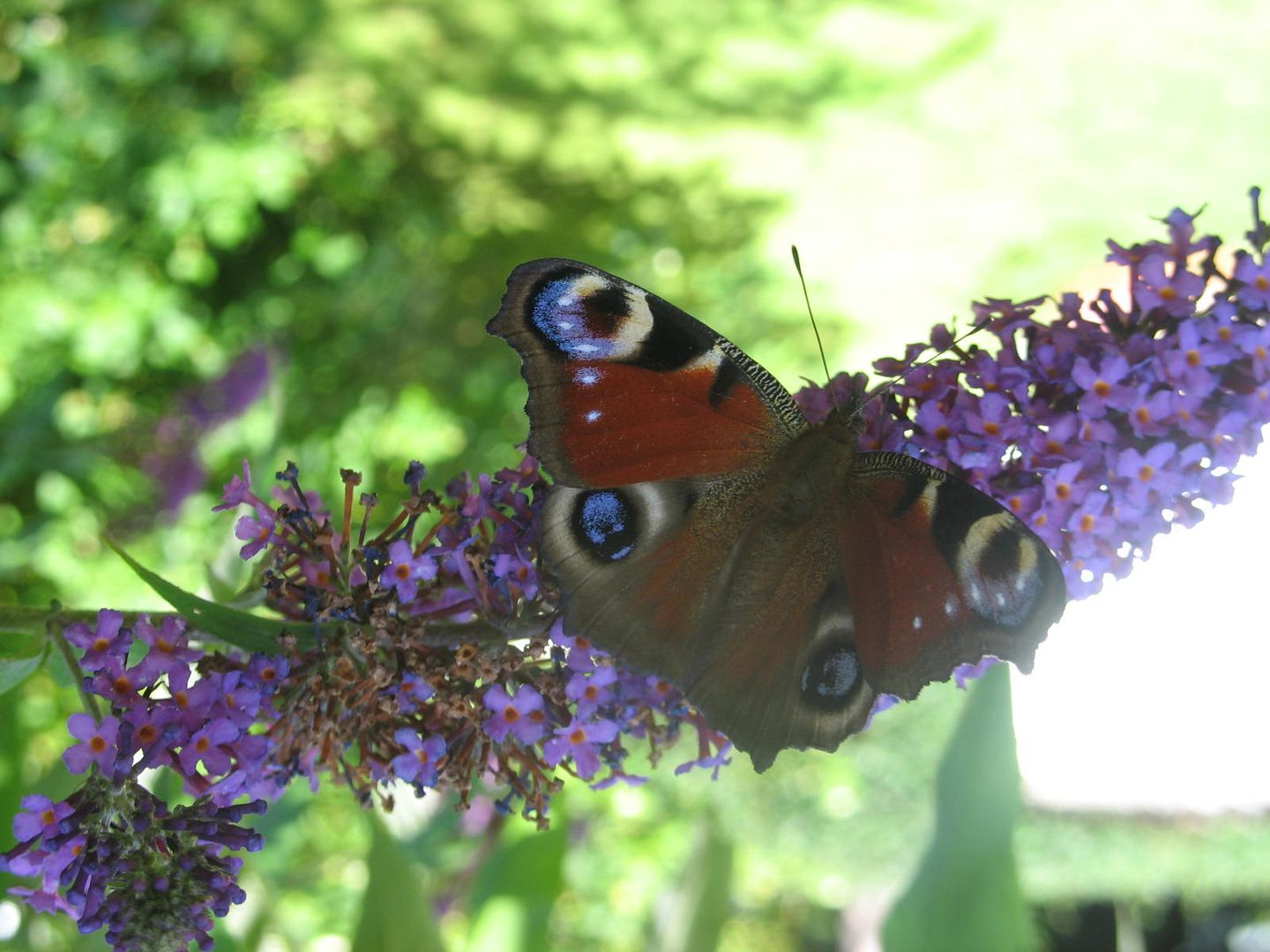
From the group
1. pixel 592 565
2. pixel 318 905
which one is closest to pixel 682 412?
pixel 592 565

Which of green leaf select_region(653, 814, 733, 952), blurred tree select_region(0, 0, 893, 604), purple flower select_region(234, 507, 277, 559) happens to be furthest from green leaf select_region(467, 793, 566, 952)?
blurred tree select_region(0, 0, 893, 604)

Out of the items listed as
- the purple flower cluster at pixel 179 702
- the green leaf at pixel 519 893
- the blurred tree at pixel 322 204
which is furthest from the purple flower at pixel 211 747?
the blurred tree at pixel 322 204

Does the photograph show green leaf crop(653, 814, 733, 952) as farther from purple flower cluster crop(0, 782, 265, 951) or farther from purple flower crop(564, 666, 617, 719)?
purple flower cluster crop(0, 782, 265, 951)

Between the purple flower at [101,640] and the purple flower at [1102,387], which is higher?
the purple flower at [1102,387]

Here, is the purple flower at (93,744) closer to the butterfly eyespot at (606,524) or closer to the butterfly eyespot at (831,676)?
the butterfly eyespot at (606,524)

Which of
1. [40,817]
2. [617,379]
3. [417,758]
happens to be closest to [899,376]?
[617,379]
